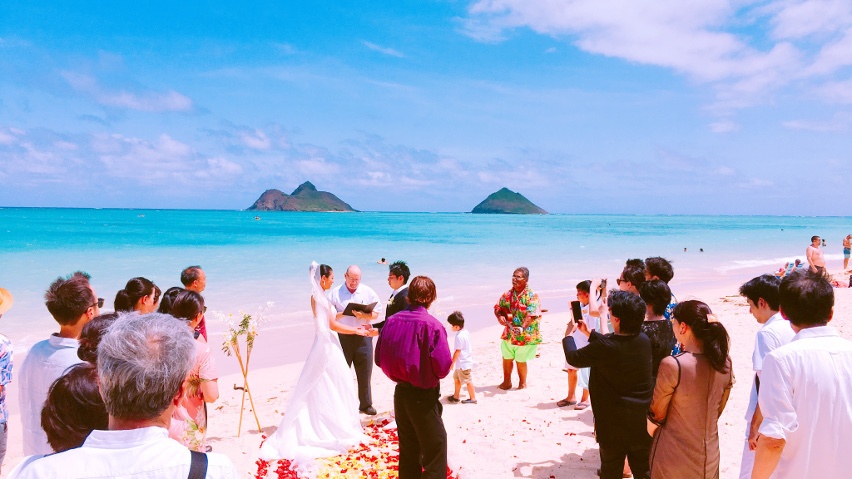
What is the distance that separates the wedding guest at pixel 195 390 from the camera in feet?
8.97

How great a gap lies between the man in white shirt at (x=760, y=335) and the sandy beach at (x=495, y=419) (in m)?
1.45

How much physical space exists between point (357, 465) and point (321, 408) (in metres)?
0.75

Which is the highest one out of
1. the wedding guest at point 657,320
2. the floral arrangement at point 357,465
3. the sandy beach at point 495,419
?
the wedding guest at point 657,320

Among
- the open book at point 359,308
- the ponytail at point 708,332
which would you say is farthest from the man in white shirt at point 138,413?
the open book at point 359,308

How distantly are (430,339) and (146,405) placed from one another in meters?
2.62

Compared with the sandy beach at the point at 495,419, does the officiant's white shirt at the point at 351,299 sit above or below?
above

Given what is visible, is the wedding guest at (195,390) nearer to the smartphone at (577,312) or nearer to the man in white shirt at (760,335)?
the smartphone at (577,312)

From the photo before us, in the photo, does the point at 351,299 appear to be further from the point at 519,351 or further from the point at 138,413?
the point at 138,413

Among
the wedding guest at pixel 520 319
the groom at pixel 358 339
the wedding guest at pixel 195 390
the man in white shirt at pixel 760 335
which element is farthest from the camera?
the wedding guest at pixel 520 319

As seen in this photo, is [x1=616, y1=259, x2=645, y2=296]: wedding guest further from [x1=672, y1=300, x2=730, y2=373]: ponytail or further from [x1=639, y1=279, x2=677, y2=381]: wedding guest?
[x1=672, y1=300, x2=730, y2=373]: ponytail

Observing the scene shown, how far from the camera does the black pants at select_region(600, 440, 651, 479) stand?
12.4 feet

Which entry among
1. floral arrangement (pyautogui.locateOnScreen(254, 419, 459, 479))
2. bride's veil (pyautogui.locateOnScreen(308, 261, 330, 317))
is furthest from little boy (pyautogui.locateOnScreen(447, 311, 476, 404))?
bride's veil (pyautogui.locateOnScreen(308, 261, 330, 317))

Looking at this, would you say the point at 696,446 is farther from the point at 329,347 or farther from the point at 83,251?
the point at 83,251

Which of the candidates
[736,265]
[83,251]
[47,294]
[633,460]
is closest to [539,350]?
[633,460]
